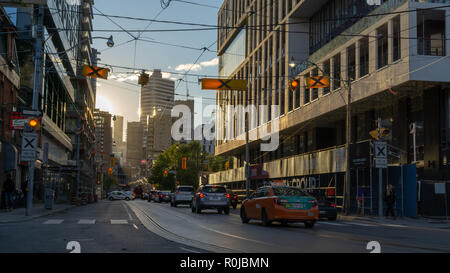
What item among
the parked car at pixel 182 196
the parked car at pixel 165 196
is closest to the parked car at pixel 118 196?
the parked car at pixel 165 196

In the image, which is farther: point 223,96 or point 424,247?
point 223,96

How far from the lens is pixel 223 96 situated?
74062 millimetres

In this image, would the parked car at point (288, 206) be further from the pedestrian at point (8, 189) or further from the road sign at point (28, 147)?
the pedestrian at point (8, 189)

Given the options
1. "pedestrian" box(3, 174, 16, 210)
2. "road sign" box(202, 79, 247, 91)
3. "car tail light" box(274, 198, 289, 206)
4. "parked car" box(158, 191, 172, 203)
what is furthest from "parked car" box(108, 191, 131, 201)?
"car tail light" box(274, 198, 289, 206)

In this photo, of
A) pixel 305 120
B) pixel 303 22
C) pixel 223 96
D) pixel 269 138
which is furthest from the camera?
pixel 223 96

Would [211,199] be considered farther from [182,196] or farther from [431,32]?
[431,32]

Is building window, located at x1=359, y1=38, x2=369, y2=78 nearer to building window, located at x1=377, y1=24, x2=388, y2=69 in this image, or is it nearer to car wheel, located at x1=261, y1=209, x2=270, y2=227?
building window, located at x1=377, y1=24, x2=388, y2=69

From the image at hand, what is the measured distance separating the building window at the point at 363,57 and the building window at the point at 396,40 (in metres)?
3.20

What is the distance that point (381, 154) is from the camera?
27500 mm

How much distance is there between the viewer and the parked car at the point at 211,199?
2895cm
